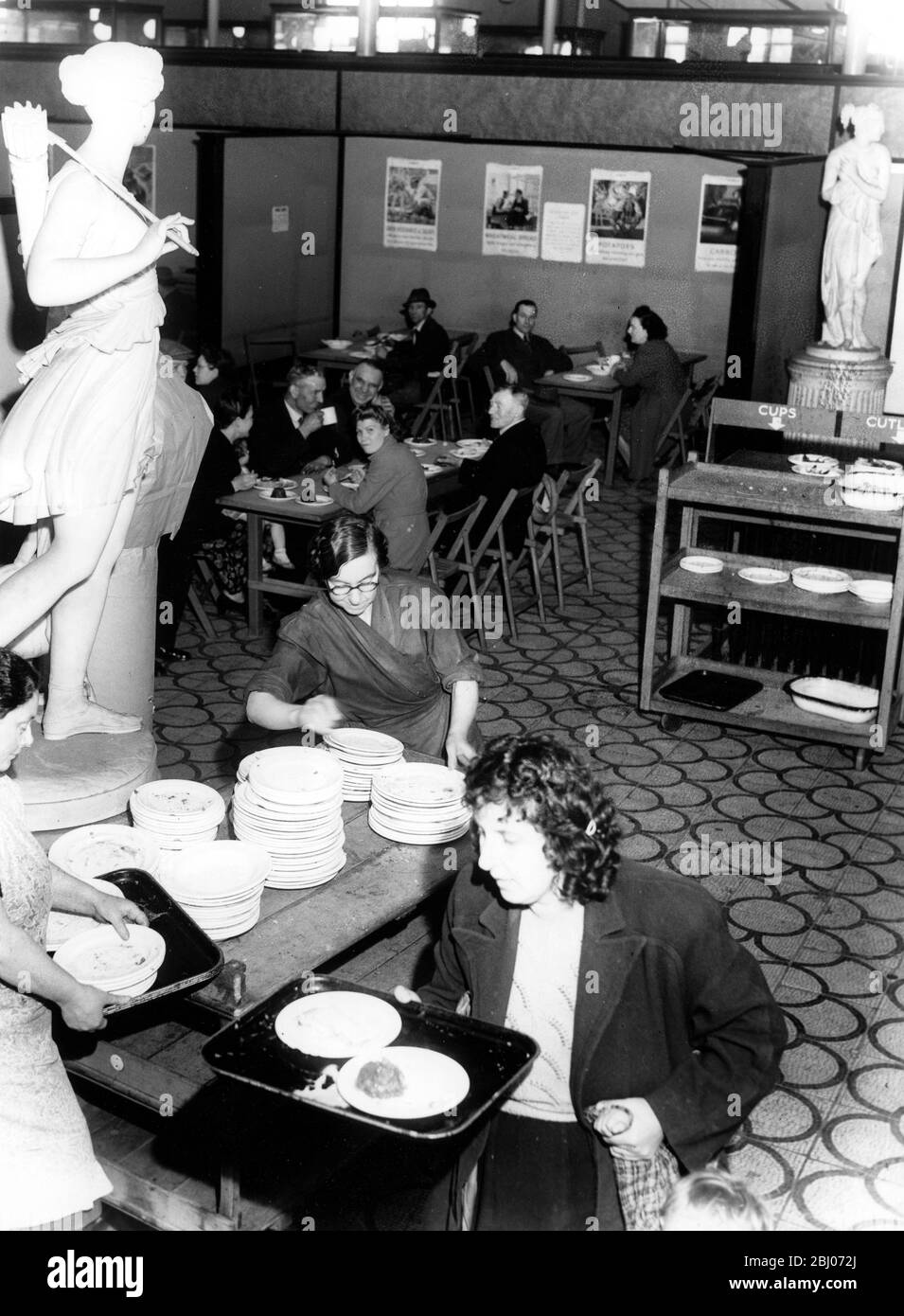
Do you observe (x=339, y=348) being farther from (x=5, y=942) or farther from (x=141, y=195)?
(x=5, y=942)

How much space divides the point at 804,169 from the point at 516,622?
406cm

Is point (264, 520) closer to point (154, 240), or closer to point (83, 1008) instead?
point (154, 240)

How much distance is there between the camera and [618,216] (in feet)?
41.0

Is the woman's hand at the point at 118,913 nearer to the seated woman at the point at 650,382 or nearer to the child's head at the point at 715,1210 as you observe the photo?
the child's head at the point at 715,1210

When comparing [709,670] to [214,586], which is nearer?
[709,670]

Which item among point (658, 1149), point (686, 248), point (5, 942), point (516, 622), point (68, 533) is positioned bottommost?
point (516, 622)

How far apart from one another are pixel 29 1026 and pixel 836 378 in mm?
8606

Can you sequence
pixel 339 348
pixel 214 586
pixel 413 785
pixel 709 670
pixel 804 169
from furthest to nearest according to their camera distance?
1. pixel 339 348
2. pixel 804 169
3. pixel 214 586
4. pixel 709 670
5. pixel 413 785

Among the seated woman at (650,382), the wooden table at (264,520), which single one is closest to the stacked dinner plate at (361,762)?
the wooden table at (264,520)

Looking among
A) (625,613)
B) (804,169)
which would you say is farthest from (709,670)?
(804,169)

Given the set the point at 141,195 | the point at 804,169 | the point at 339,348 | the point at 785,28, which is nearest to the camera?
the point at 804,169

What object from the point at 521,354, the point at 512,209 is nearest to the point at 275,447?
the point at 521,354

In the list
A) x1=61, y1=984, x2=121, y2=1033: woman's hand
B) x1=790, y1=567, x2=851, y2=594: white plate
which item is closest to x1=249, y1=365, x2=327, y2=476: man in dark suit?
x1=790, y1=567, x2=851, y2=594: white plate

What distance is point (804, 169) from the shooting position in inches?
386
